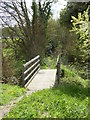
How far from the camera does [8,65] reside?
20.1 feet

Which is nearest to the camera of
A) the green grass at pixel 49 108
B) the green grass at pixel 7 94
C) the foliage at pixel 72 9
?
the green grass at pixel 49 108

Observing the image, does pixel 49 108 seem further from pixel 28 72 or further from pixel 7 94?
pixel 28 72

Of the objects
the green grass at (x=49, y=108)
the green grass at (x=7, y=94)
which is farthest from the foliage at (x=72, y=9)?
the green grass at (x=49, y=108)

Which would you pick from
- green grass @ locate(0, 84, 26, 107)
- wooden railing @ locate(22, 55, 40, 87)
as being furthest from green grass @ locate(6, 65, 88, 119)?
wooden railing @ locate(22, 55, 40, 87)

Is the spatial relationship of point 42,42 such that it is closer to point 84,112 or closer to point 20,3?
point 20,3

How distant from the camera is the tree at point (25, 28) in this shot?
32.7ft

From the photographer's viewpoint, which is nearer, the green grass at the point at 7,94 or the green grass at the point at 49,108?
the green grass at the point at 49,108

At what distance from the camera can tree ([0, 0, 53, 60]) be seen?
996cm

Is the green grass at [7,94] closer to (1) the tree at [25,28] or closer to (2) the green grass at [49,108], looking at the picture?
(2) the green grass at [49,108]

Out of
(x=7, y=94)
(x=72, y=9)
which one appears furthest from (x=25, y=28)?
(x=7, y=94)

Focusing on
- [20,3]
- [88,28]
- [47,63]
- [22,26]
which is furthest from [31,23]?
[88,28]

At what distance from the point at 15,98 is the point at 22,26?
21.7 ft

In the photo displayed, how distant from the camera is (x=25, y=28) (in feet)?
34.2

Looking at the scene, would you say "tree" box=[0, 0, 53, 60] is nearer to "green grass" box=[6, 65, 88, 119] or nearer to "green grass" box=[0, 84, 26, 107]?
"green grass" box=[0, 84, 26, 107]
